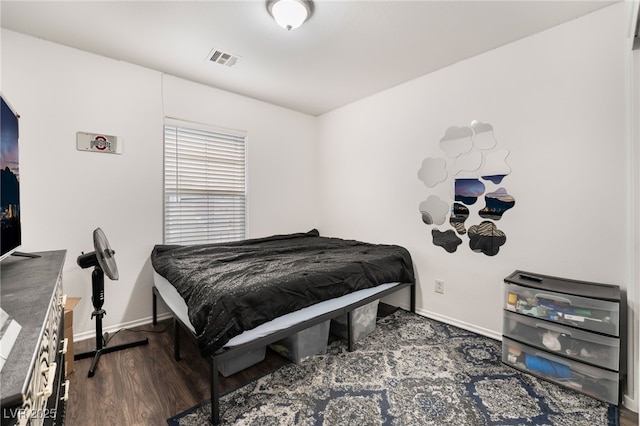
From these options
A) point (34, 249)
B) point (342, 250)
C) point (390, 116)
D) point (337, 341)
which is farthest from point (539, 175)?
point (34, 249)

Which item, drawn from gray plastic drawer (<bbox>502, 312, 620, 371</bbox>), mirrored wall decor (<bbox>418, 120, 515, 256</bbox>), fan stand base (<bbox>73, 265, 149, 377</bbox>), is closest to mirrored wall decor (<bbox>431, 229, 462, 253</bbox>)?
mirrored wall decor (<bbox>418, 120, 515, 256</bbox>)

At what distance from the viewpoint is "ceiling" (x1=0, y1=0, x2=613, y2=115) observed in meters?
1.94

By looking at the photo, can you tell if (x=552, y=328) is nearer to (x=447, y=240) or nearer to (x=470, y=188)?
(x=447, y=240)

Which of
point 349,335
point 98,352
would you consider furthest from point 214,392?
point 98,352

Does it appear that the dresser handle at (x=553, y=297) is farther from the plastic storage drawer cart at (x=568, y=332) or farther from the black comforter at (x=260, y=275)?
the black comforter at (x=260, y=275)

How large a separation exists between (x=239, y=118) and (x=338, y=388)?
116 inches

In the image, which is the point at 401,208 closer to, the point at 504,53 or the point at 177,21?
the point at 504,53

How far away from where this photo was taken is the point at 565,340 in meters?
1.82

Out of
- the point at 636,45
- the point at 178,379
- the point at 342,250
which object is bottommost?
the point at 178,379

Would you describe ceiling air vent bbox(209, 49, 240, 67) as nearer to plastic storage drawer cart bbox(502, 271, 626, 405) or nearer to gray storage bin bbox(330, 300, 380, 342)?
gray storage bin bbox(330, 300, 380, 342)

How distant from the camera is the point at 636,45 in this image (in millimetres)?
1668

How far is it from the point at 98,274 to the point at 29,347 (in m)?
1.77

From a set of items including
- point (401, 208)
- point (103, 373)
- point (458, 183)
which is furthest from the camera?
point (401, 208)

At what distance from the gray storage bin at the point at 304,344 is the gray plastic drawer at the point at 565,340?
1319 mm
